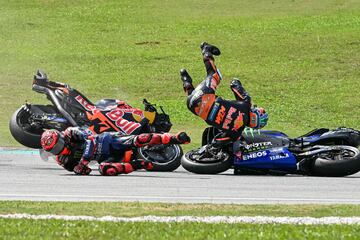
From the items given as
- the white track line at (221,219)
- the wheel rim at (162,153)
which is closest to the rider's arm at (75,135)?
the wheel rim at (162,153)

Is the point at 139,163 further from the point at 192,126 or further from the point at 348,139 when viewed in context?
the point at 192,126

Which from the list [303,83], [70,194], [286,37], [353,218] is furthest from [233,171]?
[286,37]

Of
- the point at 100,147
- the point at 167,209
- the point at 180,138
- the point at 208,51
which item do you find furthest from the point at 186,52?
the point at 167,209

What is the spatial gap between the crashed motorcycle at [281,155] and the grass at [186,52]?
21.8ft

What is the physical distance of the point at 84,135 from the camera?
1703 cm

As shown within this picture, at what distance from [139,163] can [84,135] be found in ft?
3.51

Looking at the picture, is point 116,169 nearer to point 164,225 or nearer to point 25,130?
point 25,130

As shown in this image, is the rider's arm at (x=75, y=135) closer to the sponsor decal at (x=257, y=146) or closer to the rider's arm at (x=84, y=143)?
the rider's arm at (x=84, y=143)

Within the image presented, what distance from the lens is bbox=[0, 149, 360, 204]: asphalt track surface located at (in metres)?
13.8

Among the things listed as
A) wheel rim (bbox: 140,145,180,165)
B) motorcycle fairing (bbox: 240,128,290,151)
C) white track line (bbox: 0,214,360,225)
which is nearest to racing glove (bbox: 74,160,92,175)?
wheel rim (bbox: 140,145,180,165)

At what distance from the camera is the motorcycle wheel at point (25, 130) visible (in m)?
18.9

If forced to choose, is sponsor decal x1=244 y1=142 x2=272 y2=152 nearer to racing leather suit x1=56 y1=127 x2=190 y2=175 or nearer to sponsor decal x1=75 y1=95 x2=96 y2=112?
racing leather suit x1=56 y1=127 x2=190 y2=175

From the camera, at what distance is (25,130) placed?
19.0m

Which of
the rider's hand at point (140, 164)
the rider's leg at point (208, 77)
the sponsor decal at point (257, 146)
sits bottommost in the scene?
the rider's hand at point (140, 164)
